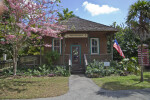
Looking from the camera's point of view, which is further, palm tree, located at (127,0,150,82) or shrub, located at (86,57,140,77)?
shrub, located at (86,57,140,77)

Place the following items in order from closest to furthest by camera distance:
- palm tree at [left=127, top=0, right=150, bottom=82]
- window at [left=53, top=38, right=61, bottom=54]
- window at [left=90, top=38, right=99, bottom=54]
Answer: palm tree at [left=127, top=0, right=150, bottom=82] → window at [left=53, top=38, right=61, bottom=54] → window at [left=90, top=38, right=99, bottom=54]

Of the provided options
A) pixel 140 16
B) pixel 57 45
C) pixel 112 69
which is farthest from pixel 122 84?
pixel 57 45

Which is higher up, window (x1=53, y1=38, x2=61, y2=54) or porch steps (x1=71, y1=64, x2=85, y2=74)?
window (x1=53, y1=38, x2=61, y2=54)

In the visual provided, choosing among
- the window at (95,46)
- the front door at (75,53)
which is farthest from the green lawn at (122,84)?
the window at (95,46)

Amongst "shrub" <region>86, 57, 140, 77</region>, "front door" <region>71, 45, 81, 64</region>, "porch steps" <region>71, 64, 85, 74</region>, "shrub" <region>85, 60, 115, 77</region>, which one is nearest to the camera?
"shrub" <region>85, 60, 115, 77</region>

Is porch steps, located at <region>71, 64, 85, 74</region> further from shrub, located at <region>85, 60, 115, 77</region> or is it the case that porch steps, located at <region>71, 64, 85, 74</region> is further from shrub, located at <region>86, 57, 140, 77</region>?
shrub, located at <region>85, 60, 115, 77</region>

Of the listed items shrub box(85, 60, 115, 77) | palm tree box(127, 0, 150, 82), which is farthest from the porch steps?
palm tree box(127, 0, 150, 82)

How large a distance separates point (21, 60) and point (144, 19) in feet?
35.8

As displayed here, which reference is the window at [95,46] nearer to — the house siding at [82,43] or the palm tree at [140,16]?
the house siding at [82,43]

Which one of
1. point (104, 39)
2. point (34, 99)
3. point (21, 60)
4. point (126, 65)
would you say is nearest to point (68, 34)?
point (104, 39)

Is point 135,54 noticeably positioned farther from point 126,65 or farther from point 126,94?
point 126,94

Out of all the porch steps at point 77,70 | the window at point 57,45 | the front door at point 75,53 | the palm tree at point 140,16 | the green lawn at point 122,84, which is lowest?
the green lawn at point 122,84

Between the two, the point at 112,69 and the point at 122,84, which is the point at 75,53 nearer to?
the point at 112,69

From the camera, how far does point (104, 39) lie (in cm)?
1370
